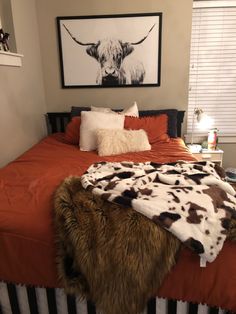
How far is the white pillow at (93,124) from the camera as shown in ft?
7.66

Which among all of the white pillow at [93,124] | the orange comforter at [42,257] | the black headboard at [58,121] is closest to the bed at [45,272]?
the orange comforter at [42,257]

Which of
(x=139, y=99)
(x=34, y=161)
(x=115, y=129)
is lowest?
(x=34, y=161)

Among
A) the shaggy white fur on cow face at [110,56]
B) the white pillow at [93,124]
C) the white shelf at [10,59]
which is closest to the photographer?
the white shelf at [10,59]

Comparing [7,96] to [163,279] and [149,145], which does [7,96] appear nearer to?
[149,145]

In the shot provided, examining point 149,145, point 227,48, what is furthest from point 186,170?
point 227,48

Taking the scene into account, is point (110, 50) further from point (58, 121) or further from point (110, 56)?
point (58, 121)

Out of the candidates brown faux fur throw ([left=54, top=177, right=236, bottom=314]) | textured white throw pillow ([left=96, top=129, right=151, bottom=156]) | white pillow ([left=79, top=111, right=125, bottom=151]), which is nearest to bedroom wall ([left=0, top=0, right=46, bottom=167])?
white pillow ([left=79, top=111, right=125, bottom=151])

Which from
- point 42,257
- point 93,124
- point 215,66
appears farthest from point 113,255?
point 215,66

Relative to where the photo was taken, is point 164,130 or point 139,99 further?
point 139,99

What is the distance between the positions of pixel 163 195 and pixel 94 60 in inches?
83.3

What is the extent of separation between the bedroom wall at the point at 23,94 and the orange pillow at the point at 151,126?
1.01 m

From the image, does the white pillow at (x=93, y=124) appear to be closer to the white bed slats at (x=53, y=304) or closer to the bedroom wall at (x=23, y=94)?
the bedroom wall at (x=23, y=94)

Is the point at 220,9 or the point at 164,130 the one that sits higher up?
the point at 220,9

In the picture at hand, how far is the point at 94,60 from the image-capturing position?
9.28ft
